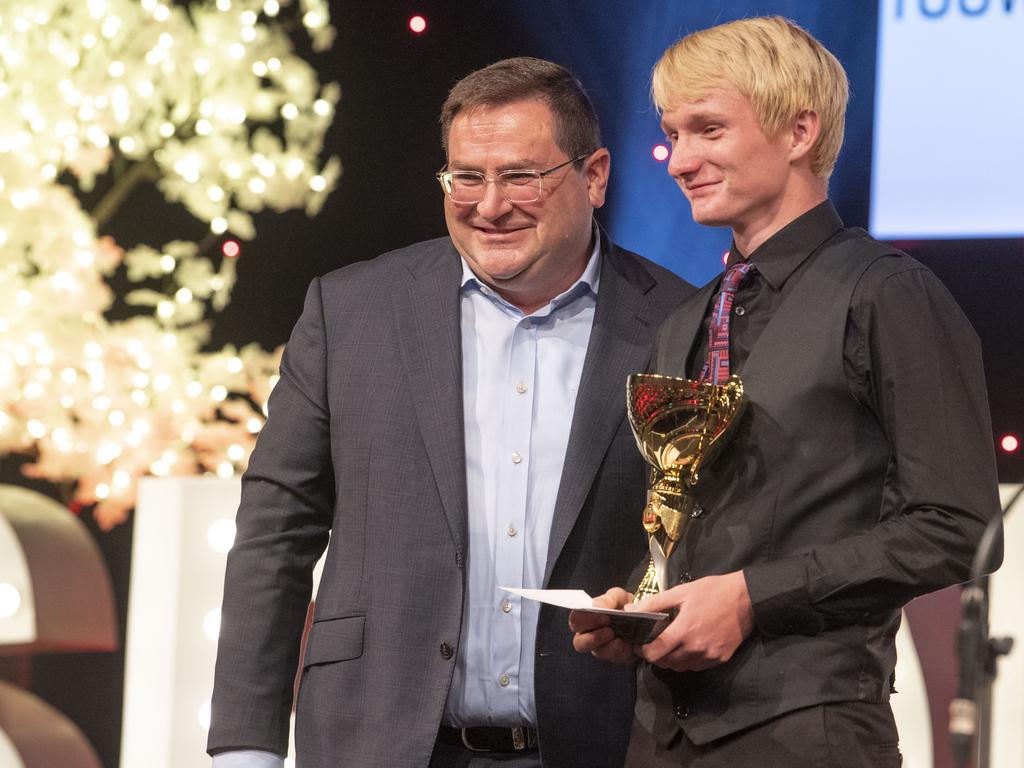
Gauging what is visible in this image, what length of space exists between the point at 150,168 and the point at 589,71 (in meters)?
1.82

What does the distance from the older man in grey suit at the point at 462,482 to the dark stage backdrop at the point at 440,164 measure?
1.68 meters

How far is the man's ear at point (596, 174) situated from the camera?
254cm

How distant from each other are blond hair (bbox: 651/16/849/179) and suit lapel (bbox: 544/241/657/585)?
20.2 inches

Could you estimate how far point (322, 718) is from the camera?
226 centimetres

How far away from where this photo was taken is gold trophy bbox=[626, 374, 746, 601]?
6.00 feet

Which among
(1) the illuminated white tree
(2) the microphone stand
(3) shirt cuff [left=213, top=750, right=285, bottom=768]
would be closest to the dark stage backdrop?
(1) the illuminated white tree

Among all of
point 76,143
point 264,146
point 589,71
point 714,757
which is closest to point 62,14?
point 76,143

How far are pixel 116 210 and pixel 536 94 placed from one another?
305 cm

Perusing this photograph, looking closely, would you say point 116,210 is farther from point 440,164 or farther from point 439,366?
point 439,366

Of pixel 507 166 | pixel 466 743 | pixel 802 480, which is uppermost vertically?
pixel 507 166

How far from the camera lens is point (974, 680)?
142 centimetres

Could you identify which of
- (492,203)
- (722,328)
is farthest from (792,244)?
(492,203)

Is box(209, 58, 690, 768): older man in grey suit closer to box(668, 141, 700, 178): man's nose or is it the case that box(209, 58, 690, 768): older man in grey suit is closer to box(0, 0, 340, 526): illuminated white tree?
box(668, 141, 700, 178): man's nose

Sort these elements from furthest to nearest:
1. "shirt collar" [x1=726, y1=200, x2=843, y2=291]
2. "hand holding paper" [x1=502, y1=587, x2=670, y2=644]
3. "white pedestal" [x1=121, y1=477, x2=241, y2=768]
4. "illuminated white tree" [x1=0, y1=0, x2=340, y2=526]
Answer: "illuminated white tree" [x1=0, y1=0, x2=340, y2=526] < "white pedestal" [x1=121, y1=477, x2=241, y2=768] < "shirt collar" [x1=726, y1=200, x2=843, y2=291] < "hand holding paper" [x1=502, y1=587, x2=670, y2=644]
